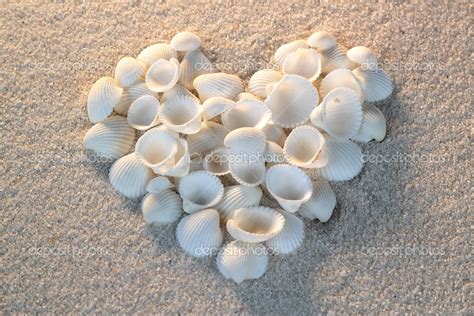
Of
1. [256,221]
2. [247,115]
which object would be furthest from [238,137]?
[256,221]

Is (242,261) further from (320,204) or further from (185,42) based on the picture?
(185,42)

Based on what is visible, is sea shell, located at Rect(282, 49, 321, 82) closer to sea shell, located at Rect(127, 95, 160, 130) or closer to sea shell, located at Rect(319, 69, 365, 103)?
sea shell, located at Rect(319, 69, 365, 103)

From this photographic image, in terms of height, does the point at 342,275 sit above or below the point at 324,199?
below

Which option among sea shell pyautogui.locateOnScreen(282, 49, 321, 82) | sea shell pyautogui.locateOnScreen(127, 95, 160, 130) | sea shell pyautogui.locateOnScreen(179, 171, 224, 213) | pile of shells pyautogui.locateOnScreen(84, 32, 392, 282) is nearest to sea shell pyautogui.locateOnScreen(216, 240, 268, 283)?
pile of shells pyautogui.locateOnScreen(84, 32, 392, 282)

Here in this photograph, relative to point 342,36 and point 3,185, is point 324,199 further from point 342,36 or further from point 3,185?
point 3,185

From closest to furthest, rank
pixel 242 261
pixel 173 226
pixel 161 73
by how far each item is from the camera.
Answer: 1. pixel 242 261
2. pixel 173 226
3. pixel 161 73

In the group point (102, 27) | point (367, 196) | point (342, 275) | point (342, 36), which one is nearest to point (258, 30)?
point (342, 36)

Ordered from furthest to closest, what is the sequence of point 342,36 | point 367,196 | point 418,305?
point 342,36, point 367,196, point 418,305
